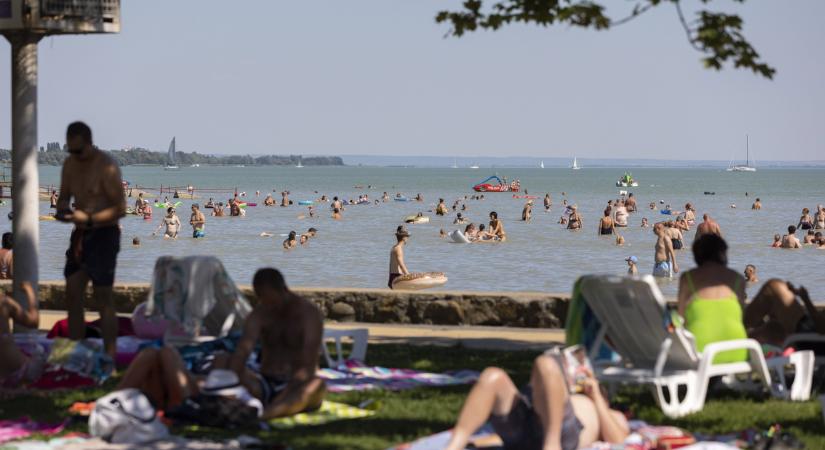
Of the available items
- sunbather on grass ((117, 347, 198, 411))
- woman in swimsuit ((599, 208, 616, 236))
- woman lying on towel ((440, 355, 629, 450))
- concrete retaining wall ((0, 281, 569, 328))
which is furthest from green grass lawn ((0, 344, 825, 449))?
woman in swimsuit ((599, 208, 616, 236))

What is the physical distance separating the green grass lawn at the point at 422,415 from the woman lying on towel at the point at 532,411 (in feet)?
2.40

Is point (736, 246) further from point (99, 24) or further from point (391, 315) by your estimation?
point (99, 24)

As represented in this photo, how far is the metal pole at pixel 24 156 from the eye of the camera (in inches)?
362

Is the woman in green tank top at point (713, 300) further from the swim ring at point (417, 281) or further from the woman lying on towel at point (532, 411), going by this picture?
the swim ring at point (417, 281)

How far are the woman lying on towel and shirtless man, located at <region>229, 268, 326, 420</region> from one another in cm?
146

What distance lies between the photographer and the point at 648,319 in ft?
24.3

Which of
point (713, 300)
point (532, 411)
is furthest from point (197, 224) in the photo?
point (532, 411)

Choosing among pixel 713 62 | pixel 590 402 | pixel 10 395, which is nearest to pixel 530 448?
pixel 590 402

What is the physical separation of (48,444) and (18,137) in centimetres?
358

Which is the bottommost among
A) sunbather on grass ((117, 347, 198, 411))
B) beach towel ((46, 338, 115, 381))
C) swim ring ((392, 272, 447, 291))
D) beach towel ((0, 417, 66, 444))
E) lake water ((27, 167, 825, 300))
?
lake water ((27, 167, 825, 300))

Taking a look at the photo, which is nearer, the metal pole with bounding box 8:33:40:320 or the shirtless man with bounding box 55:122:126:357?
the shirtless man with bounding box 55:122:126:357

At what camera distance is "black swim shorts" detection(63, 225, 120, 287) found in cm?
821

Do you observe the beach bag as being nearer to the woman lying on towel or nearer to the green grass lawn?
the green grass lawn

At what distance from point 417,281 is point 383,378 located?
16.6 metres
